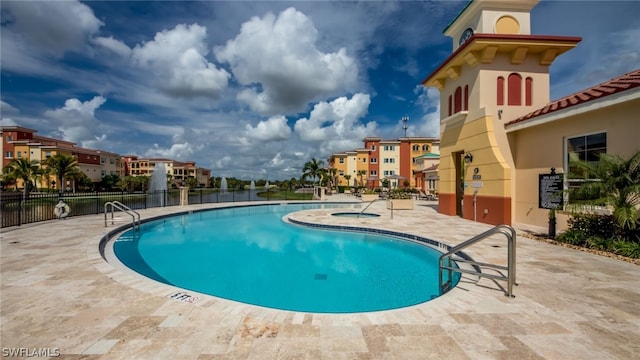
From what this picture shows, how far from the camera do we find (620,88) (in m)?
6.77

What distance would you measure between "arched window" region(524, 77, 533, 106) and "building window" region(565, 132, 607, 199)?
9.49 feet

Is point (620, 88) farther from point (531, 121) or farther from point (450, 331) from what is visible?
point (450, 331)

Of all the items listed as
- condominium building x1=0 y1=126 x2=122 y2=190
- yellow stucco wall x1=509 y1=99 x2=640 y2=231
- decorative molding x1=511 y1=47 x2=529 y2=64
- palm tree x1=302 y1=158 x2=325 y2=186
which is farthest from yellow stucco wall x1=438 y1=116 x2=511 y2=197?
condominium building x1=0 y1=126 x2=122 y2=190

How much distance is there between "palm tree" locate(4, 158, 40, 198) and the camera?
3578cm

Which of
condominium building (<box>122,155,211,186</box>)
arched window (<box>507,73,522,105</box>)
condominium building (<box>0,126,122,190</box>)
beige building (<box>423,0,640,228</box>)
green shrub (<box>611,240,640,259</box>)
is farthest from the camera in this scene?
condominium building (<box>122,155,211,186</box>)

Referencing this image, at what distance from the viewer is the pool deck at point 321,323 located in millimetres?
2629

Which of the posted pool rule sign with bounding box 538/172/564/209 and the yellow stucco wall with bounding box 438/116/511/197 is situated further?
the yellow stucco wall with bounding box 438/116/511/197

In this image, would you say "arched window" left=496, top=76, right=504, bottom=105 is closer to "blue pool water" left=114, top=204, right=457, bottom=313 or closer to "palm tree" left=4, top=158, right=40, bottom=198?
"blue pool water" left=114, top=204, right=457, bottom=313

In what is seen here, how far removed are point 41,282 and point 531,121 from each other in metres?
13.5

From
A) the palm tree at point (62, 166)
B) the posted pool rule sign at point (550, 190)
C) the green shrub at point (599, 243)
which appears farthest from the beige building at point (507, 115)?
the palm tree at point (62, 166)

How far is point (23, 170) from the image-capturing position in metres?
36.0

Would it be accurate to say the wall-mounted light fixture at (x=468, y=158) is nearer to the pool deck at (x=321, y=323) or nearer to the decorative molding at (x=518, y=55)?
the decorative molding at (x=518, y=55)

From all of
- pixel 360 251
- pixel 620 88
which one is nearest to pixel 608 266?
pixel 620 88

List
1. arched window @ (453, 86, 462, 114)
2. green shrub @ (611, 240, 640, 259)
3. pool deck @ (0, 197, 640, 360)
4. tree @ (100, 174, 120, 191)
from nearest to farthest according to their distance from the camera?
pool deck @ (0, 197, 640, 360) → green shrub @ (611, 240, 640, 259) → arched window @ (453, 86, 462, 114) → tree @ (100, 174, 120, 191)
